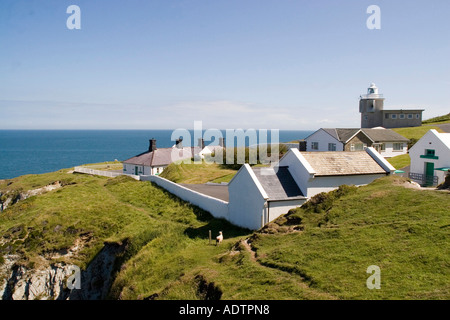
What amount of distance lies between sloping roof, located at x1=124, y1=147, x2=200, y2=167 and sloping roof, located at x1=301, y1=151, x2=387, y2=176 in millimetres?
31776

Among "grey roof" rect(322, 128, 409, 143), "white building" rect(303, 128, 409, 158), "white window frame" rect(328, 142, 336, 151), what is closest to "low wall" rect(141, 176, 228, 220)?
"white building" rect(303, 128, 409, 158)

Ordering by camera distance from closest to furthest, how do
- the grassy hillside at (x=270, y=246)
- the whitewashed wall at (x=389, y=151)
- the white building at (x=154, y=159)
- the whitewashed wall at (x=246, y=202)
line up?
the grassy hillside at (x=270, y=246) < the whitewashed wall at (x=246, y=202) < the whitewashed wall at (x=389, y=151) < the white building at (x=154, y=159)

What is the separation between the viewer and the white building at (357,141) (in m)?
47.8

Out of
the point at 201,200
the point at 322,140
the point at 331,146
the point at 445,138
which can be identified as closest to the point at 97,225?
the point at 201,200

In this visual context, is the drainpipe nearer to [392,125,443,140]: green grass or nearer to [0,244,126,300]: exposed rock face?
[0,244,126,300]: exposed rock face

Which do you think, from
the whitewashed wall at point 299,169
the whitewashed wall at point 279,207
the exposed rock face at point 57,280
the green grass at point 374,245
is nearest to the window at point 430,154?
the green grass at point 374,245

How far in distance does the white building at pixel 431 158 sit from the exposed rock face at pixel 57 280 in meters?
24.8

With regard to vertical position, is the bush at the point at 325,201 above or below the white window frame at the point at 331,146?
below

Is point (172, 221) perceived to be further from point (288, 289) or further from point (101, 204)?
point (288, 289)

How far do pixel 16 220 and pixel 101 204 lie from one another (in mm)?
7434

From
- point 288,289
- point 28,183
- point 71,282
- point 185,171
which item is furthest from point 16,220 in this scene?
point 288,289

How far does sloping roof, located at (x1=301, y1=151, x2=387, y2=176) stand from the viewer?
24562 millimetres

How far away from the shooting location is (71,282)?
25.6 m

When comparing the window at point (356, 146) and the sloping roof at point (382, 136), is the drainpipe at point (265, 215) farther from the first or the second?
the sloping roof at point (382, 136)
